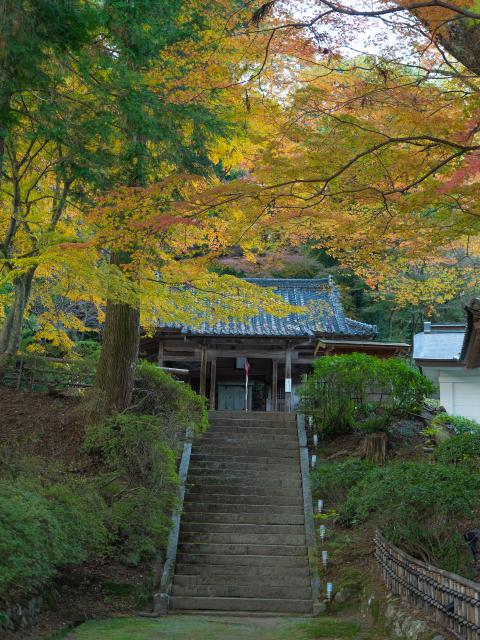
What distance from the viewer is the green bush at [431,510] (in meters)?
8.33

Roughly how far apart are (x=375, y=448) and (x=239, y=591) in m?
6.09

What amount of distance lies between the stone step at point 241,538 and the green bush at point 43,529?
2.60 m

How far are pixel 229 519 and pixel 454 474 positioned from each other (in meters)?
4.93

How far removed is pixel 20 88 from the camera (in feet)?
28.8

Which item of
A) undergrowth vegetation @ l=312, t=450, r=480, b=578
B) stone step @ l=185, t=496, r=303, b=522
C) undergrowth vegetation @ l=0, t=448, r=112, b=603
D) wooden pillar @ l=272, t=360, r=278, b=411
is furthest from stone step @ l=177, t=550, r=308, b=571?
wooden pillar @ l=272, t=360, r=278, b=411

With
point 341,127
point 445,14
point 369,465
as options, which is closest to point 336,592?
point 369,465

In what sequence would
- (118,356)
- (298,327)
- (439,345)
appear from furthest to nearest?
(298,327), (439,345), (118,356)

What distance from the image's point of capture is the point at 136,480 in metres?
11.4

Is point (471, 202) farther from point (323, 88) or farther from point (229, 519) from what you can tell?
point (229, 519)

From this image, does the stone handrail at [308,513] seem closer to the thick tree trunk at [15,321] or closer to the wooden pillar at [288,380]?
the wooden pillar at [288,380]

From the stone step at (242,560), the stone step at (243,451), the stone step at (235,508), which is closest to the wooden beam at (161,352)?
the stone step at (243,451)

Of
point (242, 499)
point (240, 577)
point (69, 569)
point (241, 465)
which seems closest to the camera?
point (69, 569)

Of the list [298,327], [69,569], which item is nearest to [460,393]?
[298,327]

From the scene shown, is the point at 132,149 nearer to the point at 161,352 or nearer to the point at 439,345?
the point at 439,345
